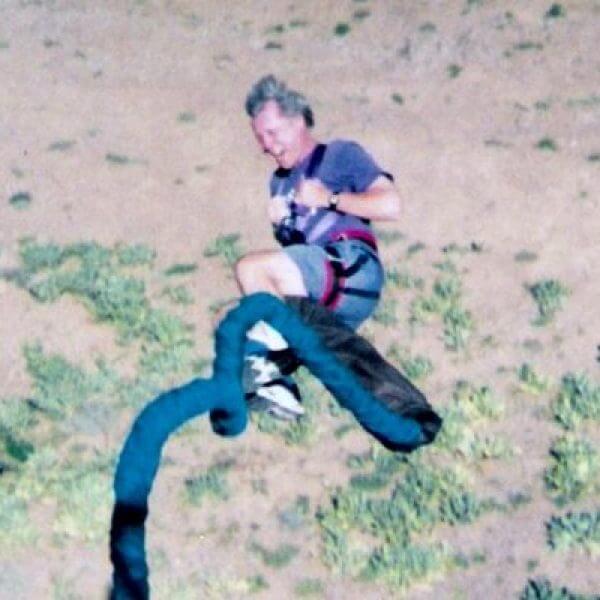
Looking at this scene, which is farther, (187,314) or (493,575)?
(187,314)

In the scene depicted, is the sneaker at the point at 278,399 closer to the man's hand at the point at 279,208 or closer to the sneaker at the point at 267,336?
the sneaker at the point at 267,336

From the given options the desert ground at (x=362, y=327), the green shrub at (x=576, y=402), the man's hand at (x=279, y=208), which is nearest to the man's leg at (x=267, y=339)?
the man's hand at (x=279, y=208)

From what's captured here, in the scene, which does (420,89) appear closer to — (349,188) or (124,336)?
(124,336)

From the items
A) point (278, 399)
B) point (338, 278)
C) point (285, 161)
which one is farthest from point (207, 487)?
point (285, 161)

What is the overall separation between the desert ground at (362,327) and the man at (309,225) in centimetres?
105

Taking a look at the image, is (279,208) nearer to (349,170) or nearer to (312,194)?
(312,194)

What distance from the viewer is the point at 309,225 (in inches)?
296

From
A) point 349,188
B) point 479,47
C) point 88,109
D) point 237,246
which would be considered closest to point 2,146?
point 88,109

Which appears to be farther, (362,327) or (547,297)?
(547,297)

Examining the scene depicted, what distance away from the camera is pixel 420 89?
1641cm

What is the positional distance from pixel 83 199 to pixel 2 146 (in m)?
2.51

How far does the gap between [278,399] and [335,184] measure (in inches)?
60.9

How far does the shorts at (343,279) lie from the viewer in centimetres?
711

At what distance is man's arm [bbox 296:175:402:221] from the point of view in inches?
285
